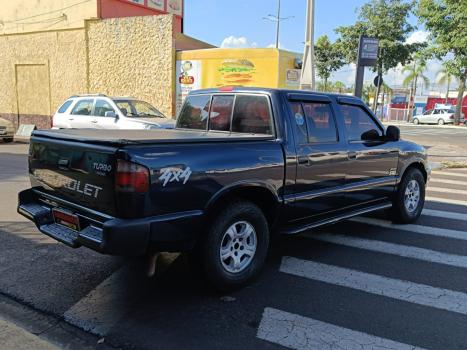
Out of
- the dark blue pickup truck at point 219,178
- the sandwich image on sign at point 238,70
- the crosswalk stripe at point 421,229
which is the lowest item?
the crosswalk stripe at point 421,229

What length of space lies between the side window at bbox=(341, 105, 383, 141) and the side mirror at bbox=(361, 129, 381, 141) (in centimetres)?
3

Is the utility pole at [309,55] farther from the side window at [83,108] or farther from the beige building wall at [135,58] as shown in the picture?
the beige building wall at [135,58]

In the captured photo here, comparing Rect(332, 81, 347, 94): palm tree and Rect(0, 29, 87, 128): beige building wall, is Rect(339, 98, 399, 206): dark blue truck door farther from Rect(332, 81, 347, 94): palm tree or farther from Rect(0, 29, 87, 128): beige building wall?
Rect(332, 81, 347, 94): palm tree

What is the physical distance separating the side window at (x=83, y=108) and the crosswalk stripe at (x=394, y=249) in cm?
981

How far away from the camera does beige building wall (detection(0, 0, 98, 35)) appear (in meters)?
22.5

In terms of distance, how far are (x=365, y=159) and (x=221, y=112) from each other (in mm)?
1792

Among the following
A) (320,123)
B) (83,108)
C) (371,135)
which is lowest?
(83,108)

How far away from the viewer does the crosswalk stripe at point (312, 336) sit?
3260mm

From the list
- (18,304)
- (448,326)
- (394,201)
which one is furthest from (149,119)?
(448,326)

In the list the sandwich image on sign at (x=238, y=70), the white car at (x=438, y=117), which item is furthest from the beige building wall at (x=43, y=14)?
the white car at (x=438, y=117)

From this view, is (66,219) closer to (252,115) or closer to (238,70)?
(252,115)

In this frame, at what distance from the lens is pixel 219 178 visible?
3.82 meters

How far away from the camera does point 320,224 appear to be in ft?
16.1

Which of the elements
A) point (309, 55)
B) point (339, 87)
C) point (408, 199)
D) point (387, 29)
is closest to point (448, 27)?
point (387, 29)
